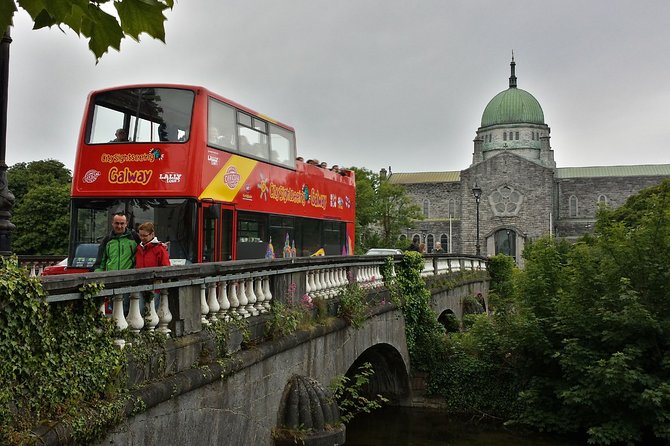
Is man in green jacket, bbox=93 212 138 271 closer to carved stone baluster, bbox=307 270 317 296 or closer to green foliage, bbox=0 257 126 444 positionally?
green foliage, bbox=0 257 126 444

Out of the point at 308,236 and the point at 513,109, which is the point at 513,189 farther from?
the point at 308,236

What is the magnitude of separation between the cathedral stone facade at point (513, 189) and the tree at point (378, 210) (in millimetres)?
13914

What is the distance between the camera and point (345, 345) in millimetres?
10375

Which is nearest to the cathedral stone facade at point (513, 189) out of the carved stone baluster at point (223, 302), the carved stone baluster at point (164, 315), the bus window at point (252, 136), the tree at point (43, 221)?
the tree at point (43, 221)

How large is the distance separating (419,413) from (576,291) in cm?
478

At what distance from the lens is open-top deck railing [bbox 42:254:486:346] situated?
4.89m

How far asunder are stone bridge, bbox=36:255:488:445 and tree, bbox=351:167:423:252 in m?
44.8

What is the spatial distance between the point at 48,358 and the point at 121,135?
7953mm

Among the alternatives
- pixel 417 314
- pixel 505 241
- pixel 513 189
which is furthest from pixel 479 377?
pixel 513 189

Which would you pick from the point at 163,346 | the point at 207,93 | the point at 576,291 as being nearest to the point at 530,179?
the point at 576,291

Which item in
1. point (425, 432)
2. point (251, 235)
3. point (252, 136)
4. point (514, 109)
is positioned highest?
point (514, 109)

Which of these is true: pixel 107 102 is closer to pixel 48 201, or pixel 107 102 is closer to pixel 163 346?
pixel 163 346

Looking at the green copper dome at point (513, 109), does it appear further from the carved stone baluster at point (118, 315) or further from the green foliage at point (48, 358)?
the green foliage at point (48, 358)

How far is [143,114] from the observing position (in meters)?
11.7
